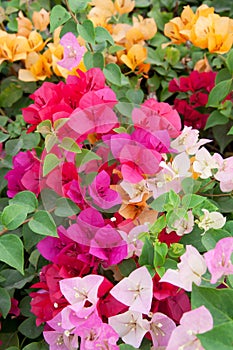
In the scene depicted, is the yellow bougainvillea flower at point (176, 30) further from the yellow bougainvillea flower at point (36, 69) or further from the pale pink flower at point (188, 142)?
the pale pink flower at point (188, 142)

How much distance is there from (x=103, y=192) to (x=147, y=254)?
0.40ft

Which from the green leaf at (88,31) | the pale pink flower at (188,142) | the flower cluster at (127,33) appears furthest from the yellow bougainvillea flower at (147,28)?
the pale pink flower at (188,142)

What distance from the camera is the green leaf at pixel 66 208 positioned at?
0.80 m

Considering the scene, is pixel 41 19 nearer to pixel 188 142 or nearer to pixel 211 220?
pixel 188 142

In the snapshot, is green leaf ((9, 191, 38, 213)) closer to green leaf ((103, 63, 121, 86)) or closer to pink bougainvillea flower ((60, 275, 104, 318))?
pink bougainvillea flower ((60, 275, 104, 318))

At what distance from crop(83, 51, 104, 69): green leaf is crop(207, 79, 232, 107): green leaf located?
231mm

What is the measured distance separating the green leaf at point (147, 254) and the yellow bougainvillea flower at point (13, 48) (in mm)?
681

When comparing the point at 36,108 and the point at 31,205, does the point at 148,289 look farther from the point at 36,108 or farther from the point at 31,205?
the point at 36,108

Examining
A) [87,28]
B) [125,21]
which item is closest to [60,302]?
[87,28]

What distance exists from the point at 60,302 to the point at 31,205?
152 mm

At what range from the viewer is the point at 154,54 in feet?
4.32

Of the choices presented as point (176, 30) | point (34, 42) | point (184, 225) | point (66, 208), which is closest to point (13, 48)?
point (34, 42)

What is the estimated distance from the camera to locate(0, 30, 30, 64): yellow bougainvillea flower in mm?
1247

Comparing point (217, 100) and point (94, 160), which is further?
point (217, 100)
